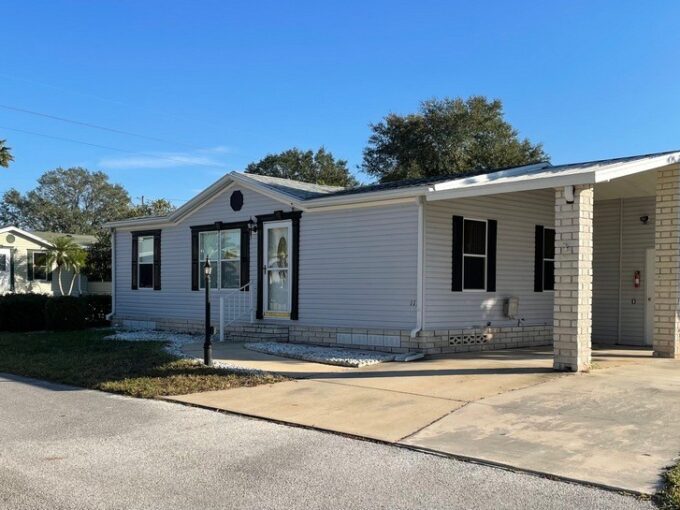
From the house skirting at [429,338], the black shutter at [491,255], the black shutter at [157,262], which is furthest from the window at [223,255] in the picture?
the black shutter at [491,255]

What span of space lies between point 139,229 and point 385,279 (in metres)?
9.20

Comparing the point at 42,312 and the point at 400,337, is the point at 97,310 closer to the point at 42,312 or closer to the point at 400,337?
the point at 42,312

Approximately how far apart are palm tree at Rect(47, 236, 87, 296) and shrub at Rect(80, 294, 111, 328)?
14136mm

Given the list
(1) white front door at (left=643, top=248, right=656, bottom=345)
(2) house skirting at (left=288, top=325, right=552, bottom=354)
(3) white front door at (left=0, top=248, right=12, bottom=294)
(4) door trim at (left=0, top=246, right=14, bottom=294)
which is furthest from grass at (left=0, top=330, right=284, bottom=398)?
(4) door trim at (left=0, top=246, right=14, bottom=294)

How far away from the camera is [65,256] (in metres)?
32.4

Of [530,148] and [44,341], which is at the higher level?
[530,148]

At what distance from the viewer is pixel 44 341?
1477 cm

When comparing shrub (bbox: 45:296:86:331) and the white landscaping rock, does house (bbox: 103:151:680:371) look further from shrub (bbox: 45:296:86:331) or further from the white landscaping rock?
shrub (bbox: 45:296:86:331)

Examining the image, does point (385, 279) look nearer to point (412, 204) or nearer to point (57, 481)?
point (412, 204)

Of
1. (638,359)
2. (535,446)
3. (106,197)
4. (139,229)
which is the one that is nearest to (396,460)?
(535,446)

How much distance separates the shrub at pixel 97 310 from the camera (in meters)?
19.5

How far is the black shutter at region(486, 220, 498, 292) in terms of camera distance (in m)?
12.9

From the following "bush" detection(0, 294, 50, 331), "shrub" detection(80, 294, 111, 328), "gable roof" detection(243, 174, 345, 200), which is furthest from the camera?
"shrub" detection(80, 294, 111, 328)

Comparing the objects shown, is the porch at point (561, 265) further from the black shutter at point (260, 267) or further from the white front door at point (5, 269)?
the white front door at point (5, 269)
